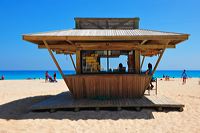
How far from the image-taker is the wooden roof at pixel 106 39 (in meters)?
9.16

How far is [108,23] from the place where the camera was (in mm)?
13078

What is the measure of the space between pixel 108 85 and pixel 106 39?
2.39 m

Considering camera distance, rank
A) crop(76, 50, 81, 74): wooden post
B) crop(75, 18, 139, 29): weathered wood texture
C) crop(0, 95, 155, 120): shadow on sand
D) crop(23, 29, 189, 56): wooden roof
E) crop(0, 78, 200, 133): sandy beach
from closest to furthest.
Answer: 1. crop(0, 78, 200, 133): sandy beach
2. crop(0, 95, 155, 120): shadow on sand
3. crop(23, 29, 189, 56): wooden roof
4. crop(76, 50, 81, 74): wooden post
5. crop(75, 18, 139, 29): weathered wood texture

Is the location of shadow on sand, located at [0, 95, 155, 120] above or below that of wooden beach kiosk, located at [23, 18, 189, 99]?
below

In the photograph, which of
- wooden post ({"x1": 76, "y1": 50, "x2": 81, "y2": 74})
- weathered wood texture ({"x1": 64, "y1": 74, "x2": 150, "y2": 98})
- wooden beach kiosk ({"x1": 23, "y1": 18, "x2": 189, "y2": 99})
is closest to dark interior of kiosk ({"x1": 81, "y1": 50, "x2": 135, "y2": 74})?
wooden beach kiosk ({"x1": 23, "y1": 18, "x2": 189, "y2": 99})

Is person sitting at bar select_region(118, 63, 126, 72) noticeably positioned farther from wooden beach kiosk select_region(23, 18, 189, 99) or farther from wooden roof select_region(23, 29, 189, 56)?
wooden roof select_region(23, 29, 189, 56)

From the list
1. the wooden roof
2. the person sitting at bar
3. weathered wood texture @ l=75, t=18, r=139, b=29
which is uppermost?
weathered wood texture @ l=75, t=18, r=139, b=29

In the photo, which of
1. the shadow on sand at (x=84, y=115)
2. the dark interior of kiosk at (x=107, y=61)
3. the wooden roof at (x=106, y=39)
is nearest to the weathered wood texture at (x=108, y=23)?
the wooden roof at (x=106, y=39)

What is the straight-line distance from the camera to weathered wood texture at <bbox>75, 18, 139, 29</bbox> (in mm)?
12914

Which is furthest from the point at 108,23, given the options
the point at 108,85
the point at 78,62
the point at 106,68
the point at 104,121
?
the point at 104,121

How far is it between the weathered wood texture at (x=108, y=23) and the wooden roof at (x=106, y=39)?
5.18 ft

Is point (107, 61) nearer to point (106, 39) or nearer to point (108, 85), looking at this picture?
point (108, 85)

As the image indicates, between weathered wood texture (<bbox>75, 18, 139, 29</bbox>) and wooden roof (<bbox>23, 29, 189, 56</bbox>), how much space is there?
158 cm

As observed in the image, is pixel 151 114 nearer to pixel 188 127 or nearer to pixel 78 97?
pixel 188 127
